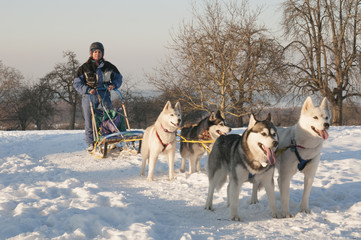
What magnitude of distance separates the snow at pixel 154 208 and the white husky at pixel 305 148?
0.33 metres

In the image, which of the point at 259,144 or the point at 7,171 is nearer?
the point at 259,144

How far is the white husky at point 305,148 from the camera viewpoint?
3.95 metres

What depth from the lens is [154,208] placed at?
420cm

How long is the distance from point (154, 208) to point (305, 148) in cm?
188

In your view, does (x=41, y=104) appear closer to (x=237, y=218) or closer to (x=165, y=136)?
(x=165, y=136)

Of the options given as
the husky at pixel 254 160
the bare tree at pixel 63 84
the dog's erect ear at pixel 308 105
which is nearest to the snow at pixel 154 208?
the husky at pixel 254 160

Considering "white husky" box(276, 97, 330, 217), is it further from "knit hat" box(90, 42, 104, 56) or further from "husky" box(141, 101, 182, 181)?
"knit hat" box(90, 42, 104, 56)

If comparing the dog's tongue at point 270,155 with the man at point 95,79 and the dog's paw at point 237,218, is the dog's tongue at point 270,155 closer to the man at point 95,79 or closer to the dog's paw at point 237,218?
the dog's paw at point 237,218

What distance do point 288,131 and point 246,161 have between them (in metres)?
0.92

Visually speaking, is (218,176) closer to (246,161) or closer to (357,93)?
(246,161)

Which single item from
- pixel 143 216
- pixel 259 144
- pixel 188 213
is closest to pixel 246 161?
pixel 259 144

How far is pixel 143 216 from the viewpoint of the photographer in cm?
354

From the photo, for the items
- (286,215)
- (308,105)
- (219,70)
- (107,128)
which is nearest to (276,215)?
(286,215)

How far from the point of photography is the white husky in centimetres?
395
